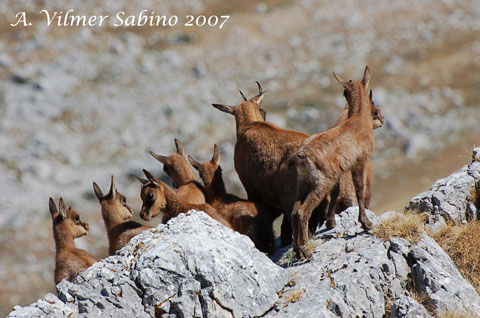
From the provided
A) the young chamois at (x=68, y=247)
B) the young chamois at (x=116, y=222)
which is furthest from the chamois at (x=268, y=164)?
the young chamois at (x=68, y=247)

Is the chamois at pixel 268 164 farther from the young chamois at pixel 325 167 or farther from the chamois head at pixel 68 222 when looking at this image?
the chamois head at pixel 68 222

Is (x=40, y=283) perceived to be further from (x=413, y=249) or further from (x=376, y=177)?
(x=413, y=249)

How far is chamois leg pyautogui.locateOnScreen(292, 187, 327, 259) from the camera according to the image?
1174cm

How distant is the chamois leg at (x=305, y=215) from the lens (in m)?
Result: 11.7

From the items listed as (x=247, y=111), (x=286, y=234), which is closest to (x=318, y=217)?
(x=286, y=234)

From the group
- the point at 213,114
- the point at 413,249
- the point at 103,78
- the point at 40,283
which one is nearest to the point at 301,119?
the point at 213,114

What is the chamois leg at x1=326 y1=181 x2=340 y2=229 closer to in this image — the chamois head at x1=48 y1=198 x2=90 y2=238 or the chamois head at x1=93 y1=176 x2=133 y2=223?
the chamois head at x1=93 y1=176 x2=133 y2=223

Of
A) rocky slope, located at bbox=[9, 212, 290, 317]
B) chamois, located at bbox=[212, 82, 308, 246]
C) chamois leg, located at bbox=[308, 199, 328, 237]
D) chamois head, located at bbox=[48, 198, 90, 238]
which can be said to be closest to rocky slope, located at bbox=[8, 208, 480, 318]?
rocky slope, located at bbox=[9, 212, 290, 317]

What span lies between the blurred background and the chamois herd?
28461mm

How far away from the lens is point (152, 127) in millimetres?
55844

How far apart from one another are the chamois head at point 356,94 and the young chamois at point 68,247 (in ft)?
17.9

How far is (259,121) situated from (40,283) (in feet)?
97.1

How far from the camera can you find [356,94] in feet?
43.2

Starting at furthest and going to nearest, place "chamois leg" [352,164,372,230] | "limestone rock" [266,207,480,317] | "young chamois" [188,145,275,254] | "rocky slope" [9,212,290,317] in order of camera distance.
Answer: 1. "young chamois" [188,145,275,254]
2. "chamois leg" [352,164,372,230]
3. "limestone rock" [266,207,480,317]
4. "rocky slope" [9,212,290,317]
